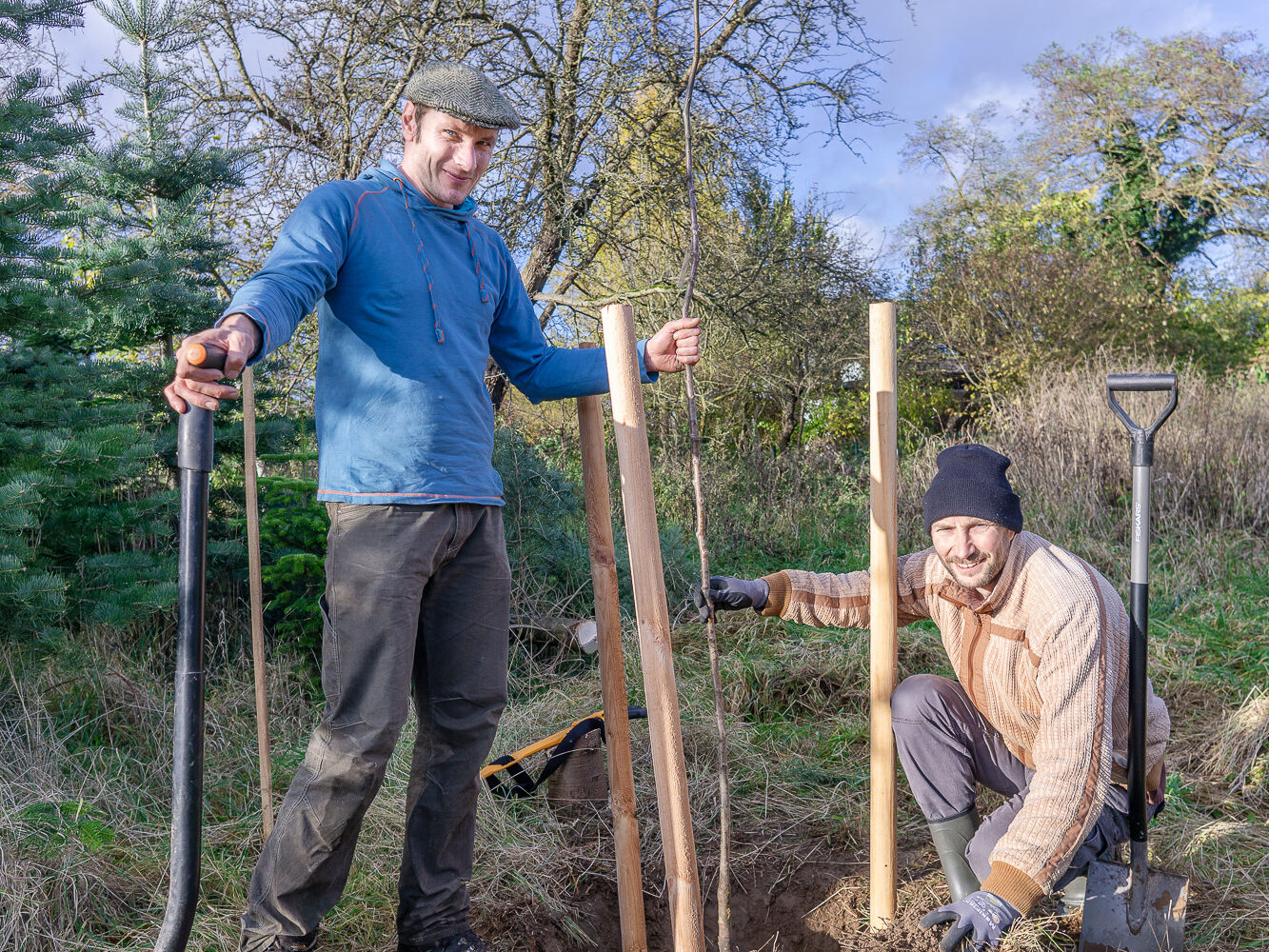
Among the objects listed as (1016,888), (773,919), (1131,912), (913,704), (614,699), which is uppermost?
(614,699)

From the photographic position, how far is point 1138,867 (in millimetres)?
2355

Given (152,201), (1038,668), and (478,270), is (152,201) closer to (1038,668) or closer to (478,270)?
(478,270)

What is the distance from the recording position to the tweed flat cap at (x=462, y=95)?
2061 millimetres

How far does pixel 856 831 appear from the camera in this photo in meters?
3.12

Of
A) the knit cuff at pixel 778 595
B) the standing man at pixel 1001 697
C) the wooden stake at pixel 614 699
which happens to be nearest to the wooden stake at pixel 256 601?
the wooden stake at pixel 614 699

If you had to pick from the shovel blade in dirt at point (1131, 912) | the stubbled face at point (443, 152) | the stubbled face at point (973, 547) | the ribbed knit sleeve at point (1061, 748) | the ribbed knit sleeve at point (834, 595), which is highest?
the stubbled face at point (443, 152)

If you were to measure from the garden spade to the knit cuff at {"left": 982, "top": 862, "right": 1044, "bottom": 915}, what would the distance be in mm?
423

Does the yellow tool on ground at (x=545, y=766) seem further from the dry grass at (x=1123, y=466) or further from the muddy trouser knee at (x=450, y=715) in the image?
the dry grass at (x=1123, y=466)

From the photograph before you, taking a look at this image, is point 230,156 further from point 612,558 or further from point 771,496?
point 771,496

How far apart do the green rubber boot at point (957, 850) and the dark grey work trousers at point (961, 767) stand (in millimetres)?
20

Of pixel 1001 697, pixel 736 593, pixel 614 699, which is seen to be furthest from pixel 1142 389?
pixel 614 699

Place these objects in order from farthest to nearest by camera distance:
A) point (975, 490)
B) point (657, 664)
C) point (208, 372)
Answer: point (975, 490), point (657, 664), point (208, 372)

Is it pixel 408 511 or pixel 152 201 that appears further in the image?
pixel 152 201

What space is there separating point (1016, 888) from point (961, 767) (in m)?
0.47
